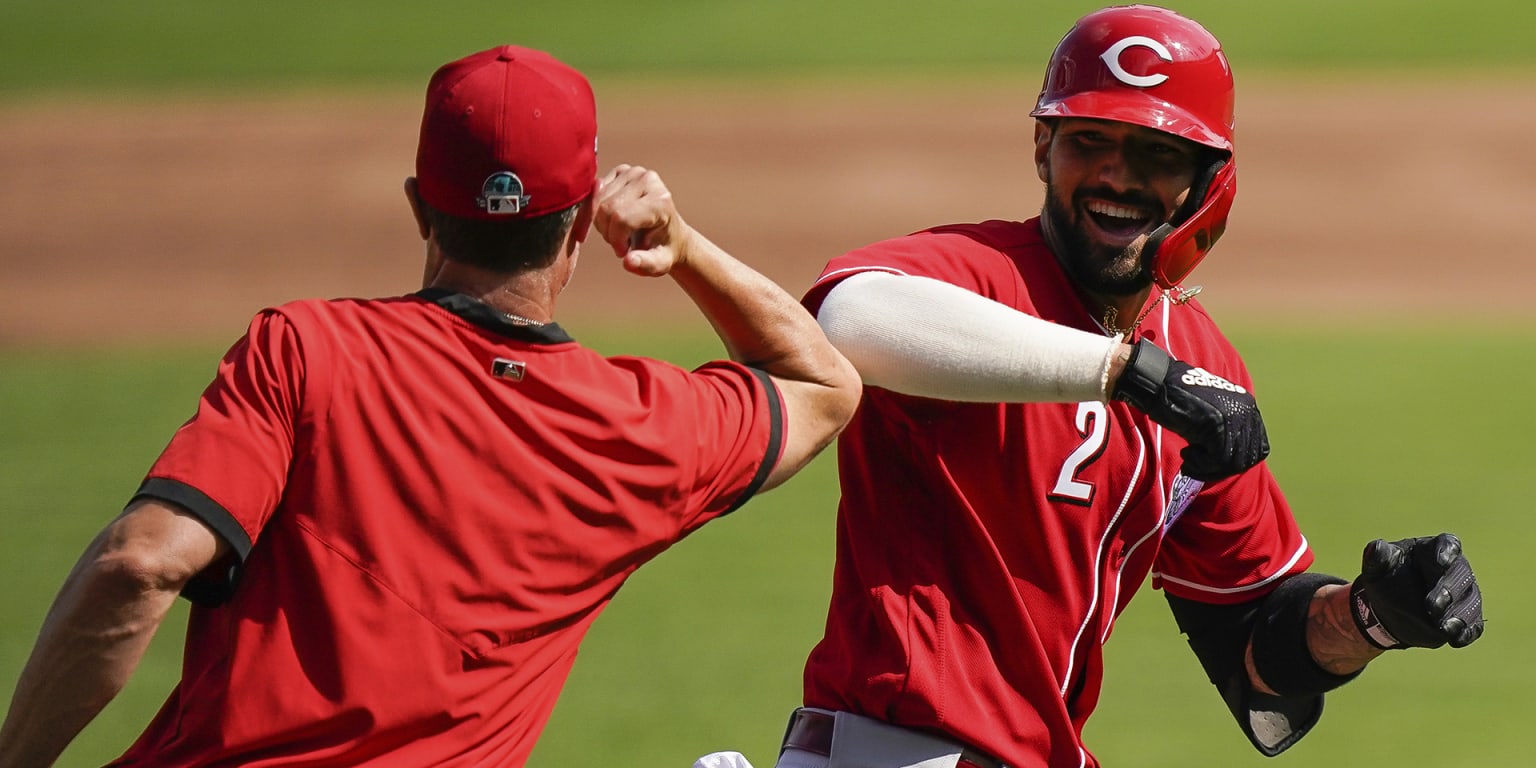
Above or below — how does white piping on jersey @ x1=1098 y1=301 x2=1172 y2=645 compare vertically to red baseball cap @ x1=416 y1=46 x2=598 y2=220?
below

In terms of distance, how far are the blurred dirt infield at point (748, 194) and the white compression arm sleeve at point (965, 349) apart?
10.0 meters

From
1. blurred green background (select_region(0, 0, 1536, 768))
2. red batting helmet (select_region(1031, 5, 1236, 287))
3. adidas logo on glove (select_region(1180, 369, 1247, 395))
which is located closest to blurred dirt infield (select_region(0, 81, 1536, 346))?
blurred green background (select_region(0, 0, 1536, 768))

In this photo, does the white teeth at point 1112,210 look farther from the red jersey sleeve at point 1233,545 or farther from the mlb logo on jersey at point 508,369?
the mlb logo on jersey at point 508,369

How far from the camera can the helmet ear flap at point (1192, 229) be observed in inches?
130

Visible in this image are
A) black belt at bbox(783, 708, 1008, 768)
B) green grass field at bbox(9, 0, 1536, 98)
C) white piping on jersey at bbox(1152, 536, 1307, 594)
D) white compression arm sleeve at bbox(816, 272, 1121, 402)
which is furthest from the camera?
green grass field at bbox(9, 0, 1536, 98)

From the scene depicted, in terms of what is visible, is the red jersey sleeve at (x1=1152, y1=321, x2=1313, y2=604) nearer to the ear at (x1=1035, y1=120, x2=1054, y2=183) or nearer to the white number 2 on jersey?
the white number 2 on jersey

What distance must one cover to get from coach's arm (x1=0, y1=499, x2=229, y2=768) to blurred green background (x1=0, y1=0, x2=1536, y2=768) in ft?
13.8

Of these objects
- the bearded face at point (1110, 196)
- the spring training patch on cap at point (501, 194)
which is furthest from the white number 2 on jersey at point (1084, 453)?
the spring training patch on cap at point (501, 194)

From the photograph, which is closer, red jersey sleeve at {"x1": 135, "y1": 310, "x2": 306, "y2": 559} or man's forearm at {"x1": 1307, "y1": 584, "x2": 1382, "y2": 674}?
red jersey sleeve at {"x1": 135, "y1": 310, "x2": 306, "y2": 559}

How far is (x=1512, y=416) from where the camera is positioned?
1121cm

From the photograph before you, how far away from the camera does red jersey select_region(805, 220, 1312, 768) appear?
319 cm

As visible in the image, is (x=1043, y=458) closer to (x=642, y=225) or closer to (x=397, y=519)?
(x=642, y=225)

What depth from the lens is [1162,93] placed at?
10.9 feet

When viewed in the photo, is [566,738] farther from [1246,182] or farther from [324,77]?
[324,77]
